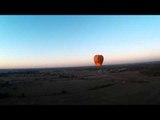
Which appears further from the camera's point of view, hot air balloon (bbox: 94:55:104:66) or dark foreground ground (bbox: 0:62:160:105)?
hot air balloon (bbox: 94:55:104:66)

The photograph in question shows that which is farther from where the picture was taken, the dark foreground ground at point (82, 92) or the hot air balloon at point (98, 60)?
the hot air balloon at point (98, 60)

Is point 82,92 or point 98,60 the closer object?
point 82,92

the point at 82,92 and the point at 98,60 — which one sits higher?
the point at 98,60

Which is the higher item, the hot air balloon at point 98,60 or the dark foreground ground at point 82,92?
the hot air balloon at point 98,60

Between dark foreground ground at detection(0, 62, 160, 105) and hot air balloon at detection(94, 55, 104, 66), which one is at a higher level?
hot air balloon at detection(94, 55, 104, 66)
